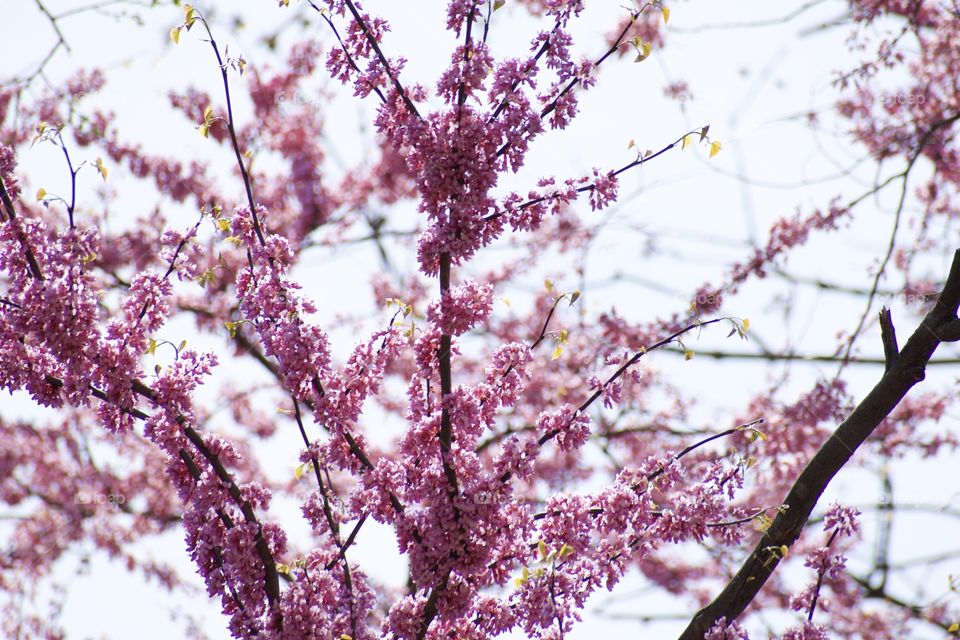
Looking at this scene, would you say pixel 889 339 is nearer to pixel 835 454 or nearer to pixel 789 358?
pixel 835 454

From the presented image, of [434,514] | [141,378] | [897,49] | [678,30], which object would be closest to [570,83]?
[434,514]

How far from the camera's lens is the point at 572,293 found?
9.66 ft

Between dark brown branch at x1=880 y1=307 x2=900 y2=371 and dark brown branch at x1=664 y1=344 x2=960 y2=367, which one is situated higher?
dark brown branch at x1=664 y1=344 x2=960 y2=367

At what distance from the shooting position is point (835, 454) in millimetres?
2994

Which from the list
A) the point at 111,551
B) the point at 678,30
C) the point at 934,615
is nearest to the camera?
the point at 678,30

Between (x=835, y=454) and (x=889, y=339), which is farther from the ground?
(x=889, y=339)

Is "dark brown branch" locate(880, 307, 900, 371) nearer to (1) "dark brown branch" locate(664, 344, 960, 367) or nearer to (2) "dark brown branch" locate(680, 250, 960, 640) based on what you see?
(2) "dark brown branch" locate(680, 250, 960, 640)

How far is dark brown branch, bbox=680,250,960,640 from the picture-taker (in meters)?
2.95

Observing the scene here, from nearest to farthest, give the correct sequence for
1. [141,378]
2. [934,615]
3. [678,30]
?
[141,378], [678,30], [934,615]

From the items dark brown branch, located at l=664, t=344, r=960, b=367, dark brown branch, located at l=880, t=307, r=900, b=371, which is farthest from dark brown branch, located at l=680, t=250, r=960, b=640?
dark brown branch, located at l=664, t=344, r=960, b=367

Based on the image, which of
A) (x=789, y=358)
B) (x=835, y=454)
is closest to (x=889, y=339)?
(x=835, y=454)

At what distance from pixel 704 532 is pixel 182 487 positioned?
191 centimetres

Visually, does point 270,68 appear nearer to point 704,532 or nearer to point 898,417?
point 898,417

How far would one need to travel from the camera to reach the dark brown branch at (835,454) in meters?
2.95
